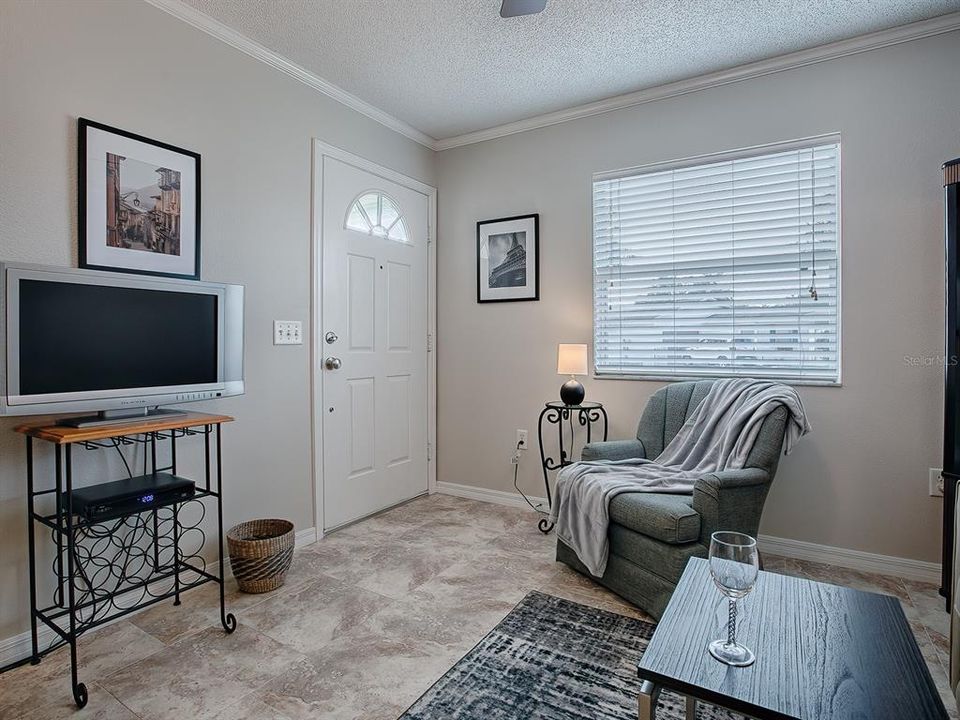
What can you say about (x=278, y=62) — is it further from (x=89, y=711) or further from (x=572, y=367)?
(x=89, y=711)

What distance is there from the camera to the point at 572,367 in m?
3.26

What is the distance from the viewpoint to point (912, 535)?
2.63 metres

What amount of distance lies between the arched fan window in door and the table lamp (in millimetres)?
1405

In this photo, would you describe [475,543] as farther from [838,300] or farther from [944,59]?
[944,59]

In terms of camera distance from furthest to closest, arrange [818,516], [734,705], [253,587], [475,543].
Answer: [475,543] < [818,516] < [253,587] < [734,705]

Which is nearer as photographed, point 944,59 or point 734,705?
point 734,705

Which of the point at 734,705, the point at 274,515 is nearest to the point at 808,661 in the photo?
the point at 734,705

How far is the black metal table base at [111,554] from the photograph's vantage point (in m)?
1.82

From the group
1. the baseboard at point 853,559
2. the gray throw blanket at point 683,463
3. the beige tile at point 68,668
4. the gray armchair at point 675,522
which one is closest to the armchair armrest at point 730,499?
the gray armchair at point 675,522

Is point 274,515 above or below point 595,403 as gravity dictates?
below

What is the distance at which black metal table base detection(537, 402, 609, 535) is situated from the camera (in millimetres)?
3337

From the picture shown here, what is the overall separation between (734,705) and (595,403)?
2.44 metres

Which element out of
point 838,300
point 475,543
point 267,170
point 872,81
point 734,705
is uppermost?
point 872,81

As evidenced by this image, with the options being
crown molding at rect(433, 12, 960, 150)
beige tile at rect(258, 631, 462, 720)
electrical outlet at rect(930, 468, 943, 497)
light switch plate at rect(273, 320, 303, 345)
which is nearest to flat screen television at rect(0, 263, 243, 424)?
light switch plate at rect(273, 320, 303, 345)
